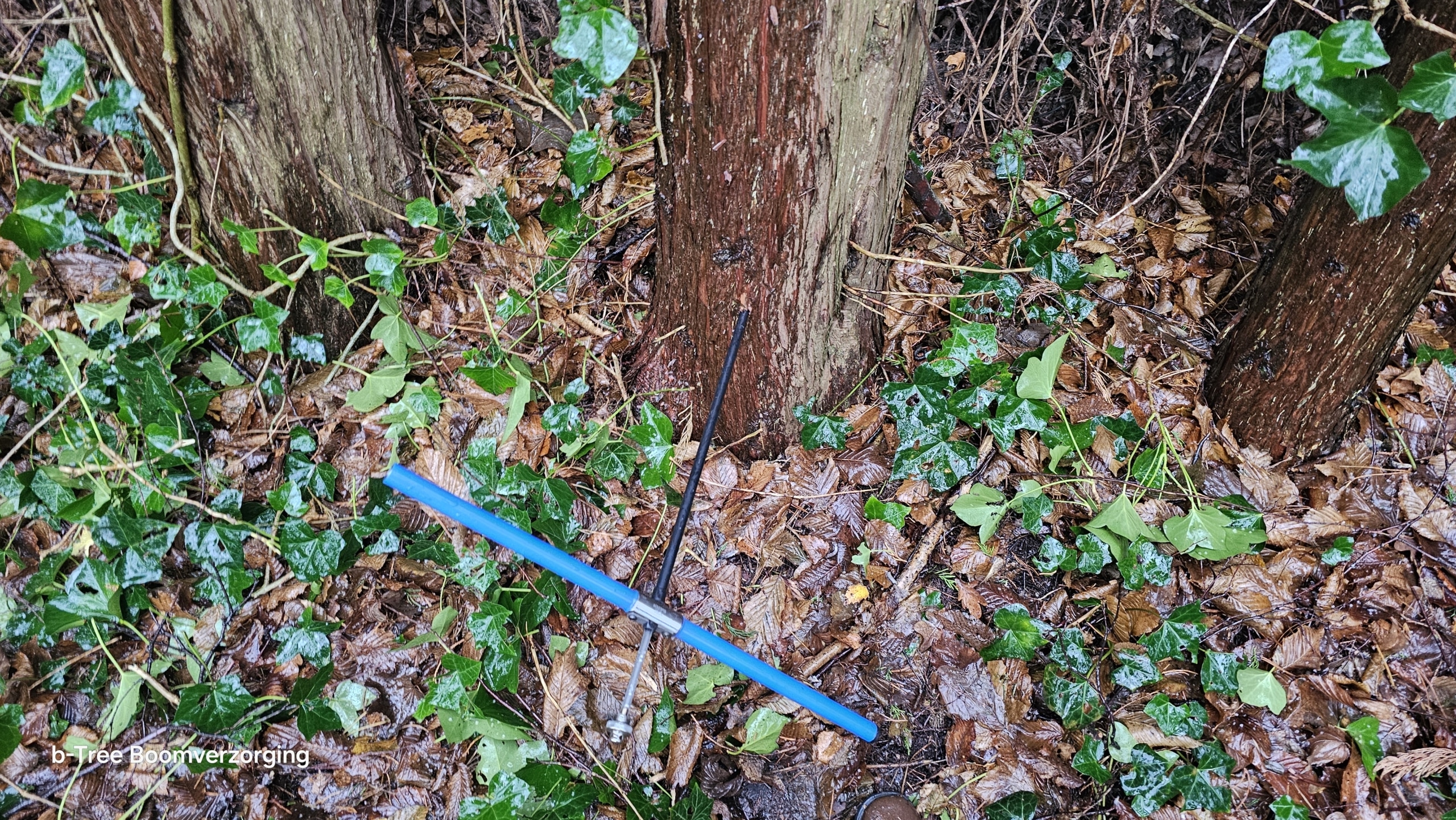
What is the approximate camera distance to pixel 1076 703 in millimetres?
1813

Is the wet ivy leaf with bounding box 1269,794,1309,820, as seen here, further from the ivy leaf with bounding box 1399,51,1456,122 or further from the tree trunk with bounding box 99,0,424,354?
the tree trunk with bounding box 99,0,424,354

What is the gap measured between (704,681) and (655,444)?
1.92 ft

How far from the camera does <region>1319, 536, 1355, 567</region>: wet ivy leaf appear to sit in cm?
190

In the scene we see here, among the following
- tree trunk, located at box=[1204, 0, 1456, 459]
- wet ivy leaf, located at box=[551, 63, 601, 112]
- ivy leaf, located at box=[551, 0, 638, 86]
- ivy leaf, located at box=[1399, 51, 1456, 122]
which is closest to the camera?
ivy leaf, located at box=[1399, 51, 1456, 122]

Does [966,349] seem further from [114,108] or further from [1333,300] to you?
[114,108]

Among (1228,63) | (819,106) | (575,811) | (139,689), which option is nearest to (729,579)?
(575,811)

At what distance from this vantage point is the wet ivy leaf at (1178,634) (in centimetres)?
183

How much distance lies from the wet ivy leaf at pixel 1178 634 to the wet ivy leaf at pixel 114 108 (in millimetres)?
2729

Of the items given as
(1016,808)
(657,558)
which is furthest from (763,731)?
(1016,808)

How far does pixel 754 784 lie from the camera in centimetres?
180

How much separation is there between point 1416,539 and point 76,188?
3.64m

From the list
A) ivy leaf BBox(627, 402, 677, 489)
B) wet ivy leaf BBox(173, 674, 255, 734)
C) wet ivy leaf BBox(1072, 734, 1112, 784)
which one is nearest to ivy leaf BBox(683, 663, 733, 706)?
ivy leaf BBox(627, 402, 677, 489)

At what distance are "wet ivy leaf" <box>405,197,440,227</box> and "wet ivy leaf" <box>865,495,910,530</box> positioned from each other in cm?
139

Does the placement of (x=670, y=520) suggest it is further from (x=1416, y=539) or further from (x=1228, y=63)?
(x=1228, y=63)
